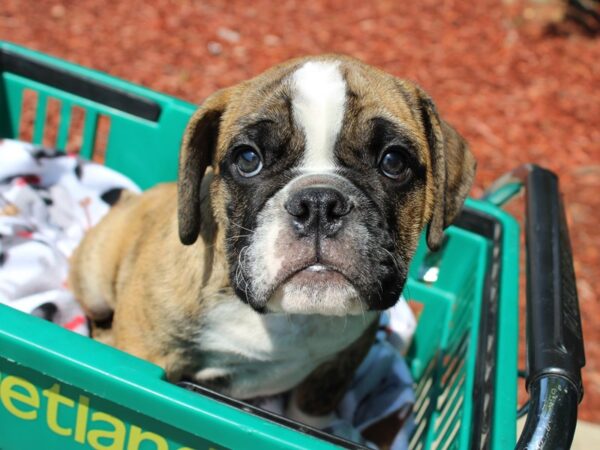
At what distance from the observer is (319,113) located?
89.1 inches

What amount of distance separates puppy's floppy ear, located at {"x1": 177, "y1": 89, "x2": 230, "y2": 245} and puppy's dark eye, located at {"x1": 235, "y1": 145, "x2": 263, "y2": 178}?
17 centimetres

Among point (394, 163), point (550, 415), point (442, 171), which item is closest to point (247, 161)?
point (394, 163)

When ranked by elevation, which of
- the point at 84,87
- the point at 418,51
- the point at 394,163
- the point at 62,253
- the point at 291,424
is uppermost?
the point at 394,163

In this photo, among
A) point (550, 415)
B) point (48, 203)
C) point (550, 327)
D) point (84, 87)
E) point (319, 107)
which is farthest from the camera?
point (48, 203)

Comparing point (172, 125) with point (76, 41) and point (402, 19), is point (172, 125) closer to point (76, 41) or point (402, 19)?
point (76, 41)

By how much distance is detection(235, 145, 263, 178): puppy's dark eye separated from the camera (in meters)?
2.35

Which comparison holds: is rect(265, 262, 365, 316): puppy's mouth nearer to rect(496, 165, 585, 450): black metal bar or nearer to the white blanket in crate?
rect(496, 165, 585, 450): black metal bar

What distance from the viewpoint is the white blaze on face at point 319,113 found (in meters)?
2.26

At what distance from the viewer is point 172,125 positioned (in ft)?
12.1

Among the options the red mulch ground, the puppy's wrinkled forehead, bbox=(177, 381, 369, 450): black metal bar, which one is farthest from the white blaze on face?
Answer: the red mulch ground

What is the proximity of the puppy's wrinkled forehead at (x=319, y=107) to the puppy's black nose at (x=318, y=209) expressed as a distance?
22 cm

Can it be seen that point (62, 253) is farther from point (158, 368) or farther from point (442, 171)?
point (442, 171)

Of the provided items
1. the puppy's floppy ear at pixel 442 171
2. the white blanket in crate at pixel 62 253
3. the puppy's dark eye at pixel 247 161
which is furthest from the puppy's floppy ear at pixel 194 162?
the white blanket in crate at pixel 62 253

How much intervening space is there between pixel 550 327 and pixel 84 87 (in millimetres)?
2551
